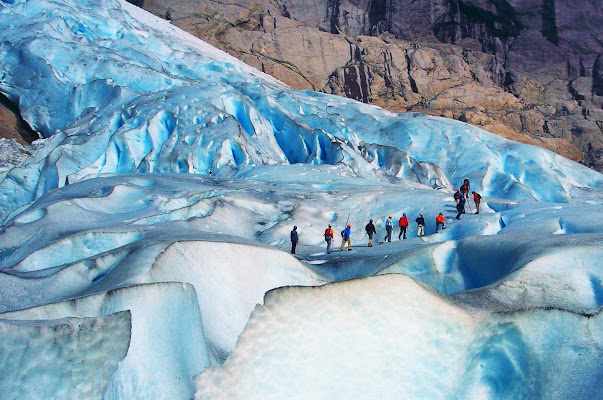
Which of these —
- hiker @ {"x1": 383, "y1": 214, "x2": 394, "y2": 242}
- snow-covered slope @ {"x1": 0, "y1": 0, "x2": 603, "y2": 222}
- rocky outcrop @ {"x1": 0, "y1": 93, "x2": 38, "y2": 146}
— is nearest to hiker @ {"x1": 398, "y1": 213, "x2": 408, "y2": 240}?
hiker @ {"x1": 383, "y1": 214, "x2": 394, "y2": 242}

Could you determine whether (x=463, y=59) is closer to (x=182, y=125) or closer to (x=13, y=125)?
(x=182, y=125)

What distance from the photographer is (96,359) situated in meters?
4.66

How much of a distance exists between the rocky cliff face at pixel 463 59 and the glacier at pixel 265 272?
43.9 feet

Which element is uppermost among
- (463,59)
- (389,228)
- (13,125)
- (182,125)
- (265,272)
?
(265,272)

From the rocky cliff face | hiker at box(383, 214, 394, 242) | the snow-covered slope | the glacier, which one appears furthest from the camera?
the rocky cliff face

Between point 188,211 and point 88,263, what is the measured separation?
134 inches

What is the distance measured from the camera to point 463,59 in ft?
116

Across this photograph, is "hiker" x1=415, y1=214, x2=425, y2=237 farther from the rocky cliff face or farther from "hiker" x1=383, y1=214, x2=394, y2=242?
the rocky cliff face

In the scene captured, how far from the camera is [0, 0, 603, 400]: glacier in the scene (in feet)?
15.5

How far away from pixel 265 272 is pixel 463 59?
1244 inches

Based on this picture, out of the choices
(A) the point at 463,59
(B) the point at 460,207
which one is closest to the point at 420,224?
(B) the point at 460,207

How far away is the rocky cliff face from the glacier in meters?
13.4

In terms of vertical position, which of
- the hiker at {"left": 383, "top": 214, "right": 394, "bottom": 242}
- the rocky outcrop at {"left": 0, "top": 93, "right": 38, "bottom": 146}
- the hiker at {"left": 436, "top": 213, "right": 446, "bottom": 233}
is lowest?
the rocky outcrop at {"left": 0, "top": 93, "right": 38, "bottom": 146}

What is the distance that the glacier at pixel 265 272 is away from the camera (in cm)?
473
